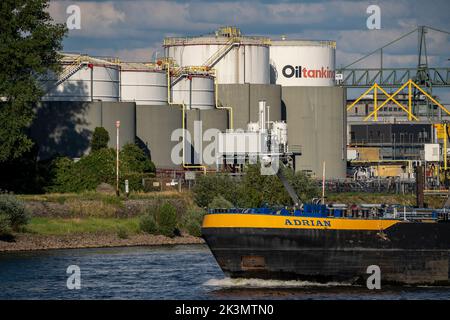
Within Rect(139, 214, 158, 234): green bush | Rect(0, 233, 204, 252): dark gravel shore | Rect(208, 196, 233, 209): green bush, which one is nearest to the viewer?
Rect(0, 233, 204, 252): dark gravel shore

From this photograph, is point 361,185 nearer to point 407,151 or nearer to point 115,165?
point 115,165

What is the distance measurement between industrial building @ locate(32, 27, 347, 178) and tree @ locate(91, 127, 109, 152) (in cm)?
216

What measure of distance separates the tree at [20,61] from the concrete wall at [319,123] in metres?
40.4

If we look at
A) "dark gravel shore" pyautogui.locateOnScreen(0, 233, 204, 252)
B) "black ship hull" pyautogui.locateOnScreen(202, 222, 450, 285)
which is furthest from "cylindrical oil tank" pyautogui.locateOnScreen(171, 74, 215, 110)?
"black ship hull" pyautogui.locateOnScreen(202, 222, 450, 285)

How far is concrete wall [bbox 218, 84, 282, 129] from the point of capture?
13362 cm

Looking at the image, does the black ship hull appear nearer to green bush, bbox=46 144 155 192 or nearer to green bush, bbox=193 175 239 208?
green bush, bbox=193 175 239 208

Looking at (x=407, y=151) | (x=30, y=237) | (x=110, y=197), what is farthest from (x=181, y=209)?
(x=407, y=151)

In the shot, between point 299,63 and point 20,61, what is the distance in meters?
48.3

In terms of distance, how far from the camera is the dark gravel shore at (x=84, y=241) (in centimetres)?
8569

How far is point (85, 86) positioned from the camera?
4683 inches

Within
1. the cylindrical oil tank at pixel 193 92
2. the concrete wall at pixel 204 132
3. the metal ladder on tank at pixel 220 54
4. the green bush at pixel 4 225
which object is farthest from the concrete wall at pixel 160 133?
the green bush at pixel 4 225

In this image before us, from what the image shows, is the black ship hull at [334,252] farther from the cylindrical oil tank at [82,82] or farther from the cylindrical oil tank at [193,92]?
the cylindrical oil tank at [193,92]

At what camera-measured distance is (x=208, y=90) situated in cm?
13175

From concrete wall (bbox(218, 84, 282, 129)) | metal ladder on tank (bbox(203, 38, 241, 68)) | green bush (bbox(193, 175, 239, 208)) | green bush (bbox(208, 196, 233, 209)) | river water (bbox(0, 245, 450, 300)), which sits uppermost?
metal ladder on tank (bbox(203, 38, 241, 68))
